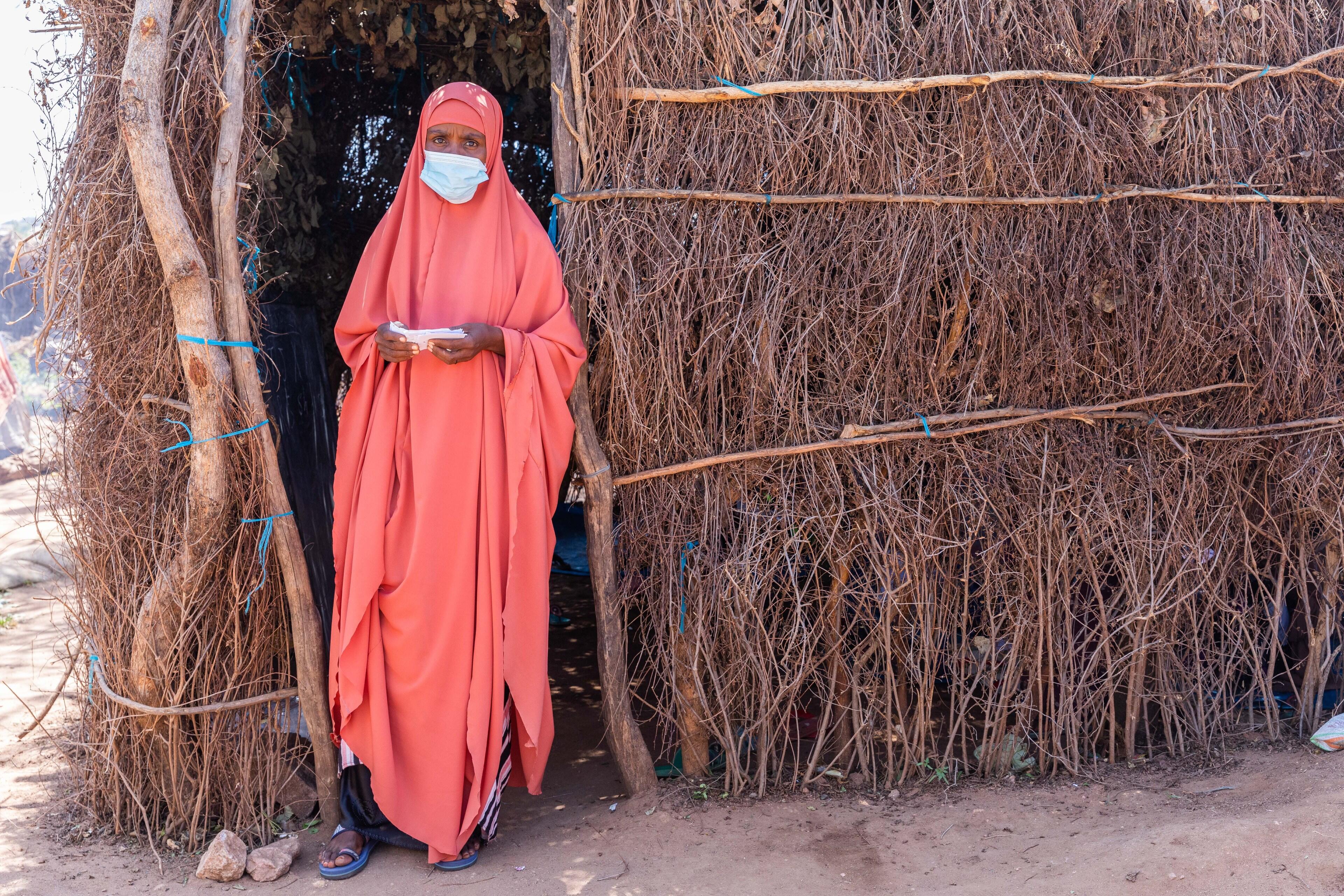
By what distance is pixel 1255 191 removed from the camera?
132 inches

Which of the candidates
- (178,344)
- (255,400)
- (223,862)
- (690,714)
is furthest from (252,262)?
(690,714)

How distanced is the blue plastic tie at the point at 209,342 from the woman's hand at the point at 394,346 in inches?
21.4

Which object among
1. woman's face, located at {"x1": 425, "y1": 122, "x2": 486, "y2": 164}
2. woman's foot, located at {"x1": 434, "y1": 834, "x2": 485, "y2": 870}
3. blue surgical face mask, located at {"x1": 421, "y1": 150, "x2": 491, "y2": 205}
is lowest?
woman's foot, located at {"x1": 434, "y1": 834, "x2": 485, "y2": 870}

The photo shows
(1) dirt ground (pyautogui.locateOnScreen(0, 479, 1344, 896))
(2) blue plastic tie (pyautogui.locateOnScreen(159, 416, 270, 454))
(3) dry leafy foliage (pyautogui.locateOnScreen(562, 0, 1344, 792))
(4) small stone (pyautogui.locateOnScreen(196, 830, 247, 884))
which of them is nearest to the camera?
(1) dirt ground (pyautogui.locateOnScreen(0, 479, 1344, 896))

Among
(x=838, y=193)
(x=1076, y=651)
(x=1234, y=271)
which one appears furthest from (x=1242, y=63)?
(x=1076, y=651)

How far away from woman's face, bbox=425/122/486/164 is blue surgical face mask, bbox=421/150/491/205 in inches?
0.6

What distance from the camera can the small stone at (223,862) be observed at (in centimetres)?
269

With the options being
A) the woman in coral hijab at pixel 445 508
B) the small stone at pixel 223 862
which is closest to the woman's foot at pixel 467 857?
A: the woman in coral hijab at pixel 445 508

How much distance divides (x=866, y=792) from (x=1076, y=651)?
0.87 meters

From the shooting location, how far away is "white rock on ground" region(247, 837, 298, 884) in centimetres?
271

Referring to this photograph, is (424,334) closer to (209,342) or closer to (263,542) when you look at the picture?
(209,342)

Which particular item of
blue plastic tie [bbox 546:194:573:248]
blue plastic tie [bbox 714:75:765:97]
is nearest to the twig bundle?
blue plastic tie [bbox 546:194:573:248]

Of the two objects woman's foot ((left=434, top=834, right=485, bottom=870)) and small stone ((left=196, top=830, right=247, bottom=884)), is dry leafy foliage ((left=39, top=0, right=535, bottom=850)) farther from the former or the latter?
woman's foot ((left=434, top=834, right=485, bottom=870))

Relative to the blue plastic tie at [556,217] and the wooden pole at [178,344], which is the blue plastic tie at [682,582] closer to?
the blue plastic tie at [556,217]
